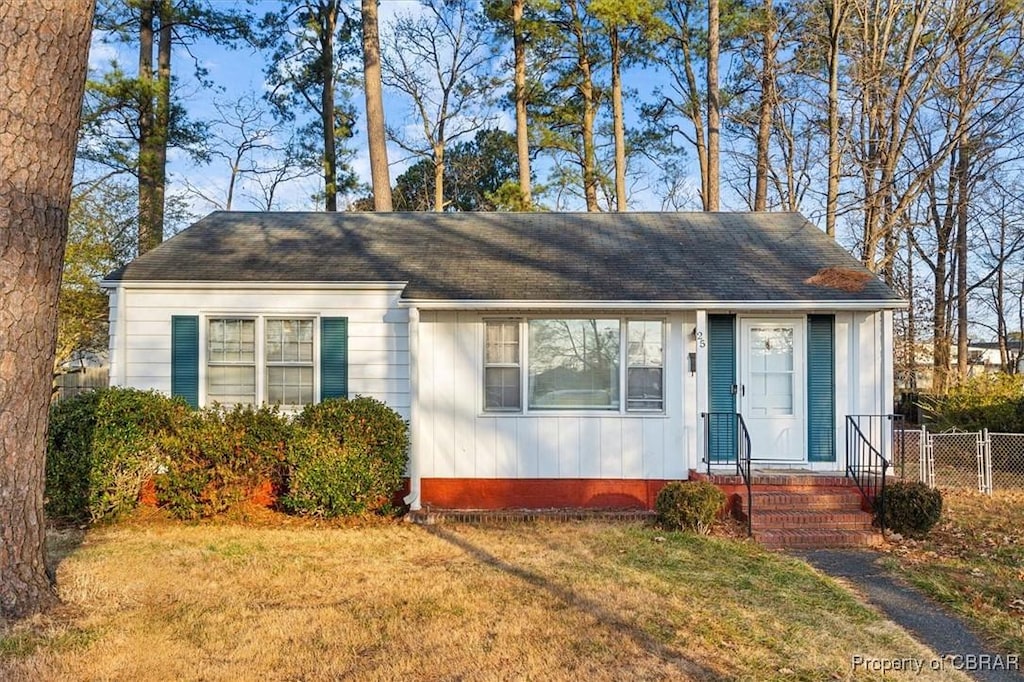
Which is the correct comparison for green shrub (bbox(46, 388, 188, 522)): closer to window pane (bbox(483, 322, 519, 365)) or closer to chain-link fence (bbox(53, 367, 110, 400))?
window pane (bbox(483, 322, 519, 365))

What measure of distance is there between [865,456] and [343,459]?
618cm

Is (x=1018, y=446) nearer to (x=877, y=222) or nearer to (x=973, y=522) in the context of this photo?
(x=973, y=522)

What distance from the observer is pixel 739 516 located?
304 inches

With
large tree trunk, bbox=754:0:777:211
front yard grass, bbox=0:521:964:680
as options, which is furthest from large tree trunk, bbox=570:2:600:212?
front yard grass, bbox=0:521:964:680

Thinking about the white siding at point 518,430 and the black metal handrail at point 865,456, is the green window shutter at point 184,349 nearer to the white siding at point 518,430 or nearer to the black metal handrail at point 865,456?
the white siding at point 518,430

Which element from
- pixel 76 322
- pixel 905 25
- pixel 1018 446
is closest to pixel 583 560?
pixel 1018 446

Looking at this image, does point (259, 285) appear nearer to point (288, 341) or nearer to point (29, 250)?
point (288, 341)

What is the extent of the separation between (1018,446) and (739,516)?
5445 millimetres

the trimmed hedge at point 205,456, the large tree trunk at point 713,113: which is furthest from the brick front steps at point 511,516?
the large tree trunk at point 713,113

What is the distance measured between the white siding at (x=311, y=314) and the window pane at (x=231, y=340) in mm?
166

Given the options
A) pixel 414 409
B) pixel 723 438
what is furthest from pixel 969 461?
pixel 414 409

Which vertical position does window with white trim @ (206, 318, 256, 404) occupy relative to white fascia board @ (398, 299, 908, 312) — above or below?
below

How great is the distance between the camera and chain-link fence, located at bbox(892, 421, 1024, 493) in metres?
9.52

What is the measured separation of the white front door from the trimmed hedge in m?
4.38
